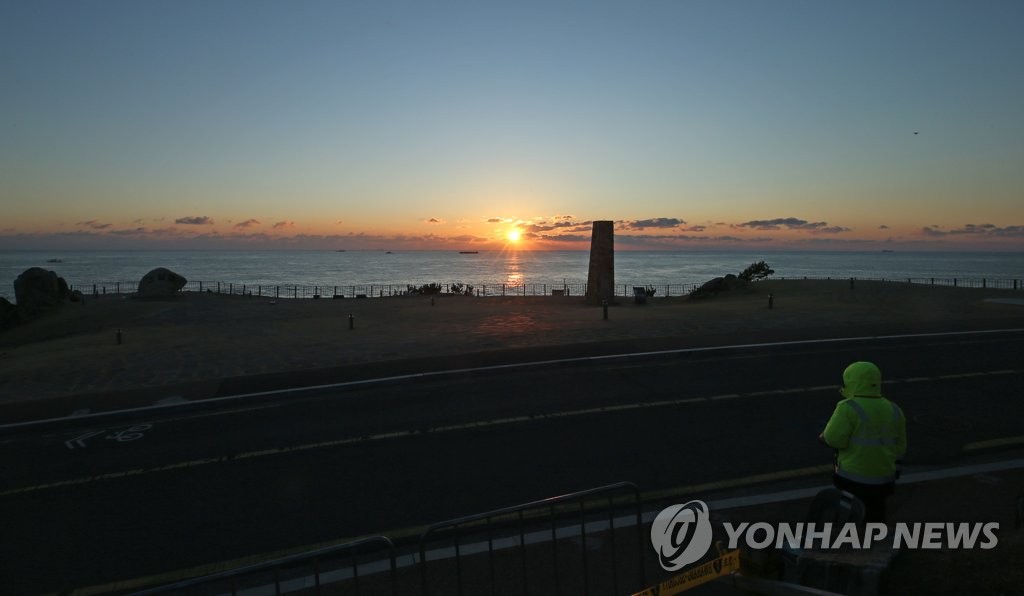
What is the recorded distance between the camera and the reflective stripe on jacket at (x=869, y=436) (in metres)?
4.26

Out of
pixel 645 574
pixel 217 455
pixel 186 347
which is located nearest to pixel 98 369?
pixel 186 347

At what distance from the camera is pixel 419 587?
4793 millimetres

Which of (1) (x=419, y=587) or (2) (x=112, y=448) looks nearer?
(1) (x=419, y=587)

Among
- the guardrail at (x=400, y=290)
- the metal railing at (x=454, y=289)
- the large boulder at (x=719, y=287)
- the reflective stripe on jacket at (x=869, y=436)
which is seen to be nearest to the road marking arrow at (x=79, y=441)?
the reflective stripe on jacket at (x=869, y=436)

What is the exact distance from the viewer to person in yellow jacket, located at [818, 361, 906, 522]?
4.25 meters

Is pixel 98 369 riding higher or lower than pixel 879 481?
lower

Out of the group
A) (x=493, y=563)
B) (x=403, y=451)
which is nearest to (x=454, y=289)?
(x=403, y=451)

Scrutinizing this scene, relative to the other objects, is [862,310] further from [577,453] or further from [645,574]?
[645,574]

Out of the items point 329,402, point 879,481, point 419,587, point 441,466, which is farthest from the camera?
point 329,402

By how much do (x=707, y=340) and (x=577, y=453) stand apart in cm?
859

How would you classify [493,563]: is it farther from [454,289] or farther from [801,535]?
[454,289]

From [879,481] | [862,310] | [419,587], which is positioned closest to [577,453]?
[419,587]

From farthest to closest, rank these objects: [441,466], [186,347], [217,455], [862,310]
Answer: [862,310] → [186,347] → [217,455] → [441,466]

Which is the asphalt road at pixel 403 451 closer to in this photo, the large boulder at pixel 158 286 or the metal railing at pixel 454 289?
the large boulder at pixel 158 286
